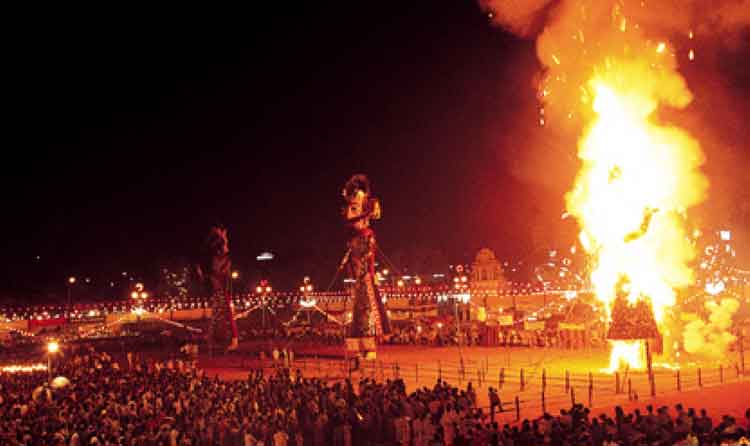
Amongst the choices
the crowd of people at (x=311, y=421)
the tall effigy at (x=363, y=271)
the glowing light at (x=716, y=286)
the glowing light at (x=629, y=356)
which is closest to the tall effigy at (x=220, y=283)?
the tall effigy at (x=363, y=271)

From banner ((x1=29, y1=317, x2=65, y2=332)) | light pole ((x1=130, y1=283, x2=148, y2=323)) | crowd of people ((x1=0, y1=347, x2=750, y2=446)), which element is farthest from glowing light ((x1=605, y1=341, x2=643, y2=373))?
banner ((x1=29, y1=317, x2=65, y2=332))

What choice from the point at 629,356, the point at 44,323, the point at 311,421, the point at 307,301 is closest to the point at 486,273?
the point at 307,301

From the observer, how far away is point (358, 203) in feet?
112

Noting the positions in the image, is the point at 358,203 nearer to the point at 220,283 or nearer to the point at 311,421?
the point at 220,283

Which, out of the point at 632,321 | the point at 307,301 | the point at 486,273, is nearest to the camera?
the point at 632,321

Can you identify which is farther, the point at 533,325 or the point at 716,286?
the point at 716,286

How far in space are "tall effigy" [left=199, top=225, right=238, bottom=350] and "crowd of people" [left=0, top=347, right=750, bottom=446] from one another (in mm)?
19251

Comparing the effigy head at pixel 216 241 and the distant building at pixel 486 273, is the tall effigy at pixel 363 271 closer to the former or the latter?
the effigy head at pixel 216 241

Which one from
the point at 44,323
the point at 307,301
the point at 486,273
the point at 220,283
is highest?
the point at 486,273

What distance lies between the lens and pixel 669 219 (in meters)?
31.7

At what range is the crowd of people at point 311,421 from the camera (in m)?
13.2

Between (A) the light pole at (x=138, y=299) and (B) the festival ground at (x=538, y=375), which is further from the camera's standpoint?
(A) the light pole at (x=138, y=299)

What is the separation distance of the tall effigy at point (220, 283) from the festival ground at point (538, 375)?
5.92ft

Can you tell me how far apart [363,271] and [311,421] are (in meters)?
17.0
